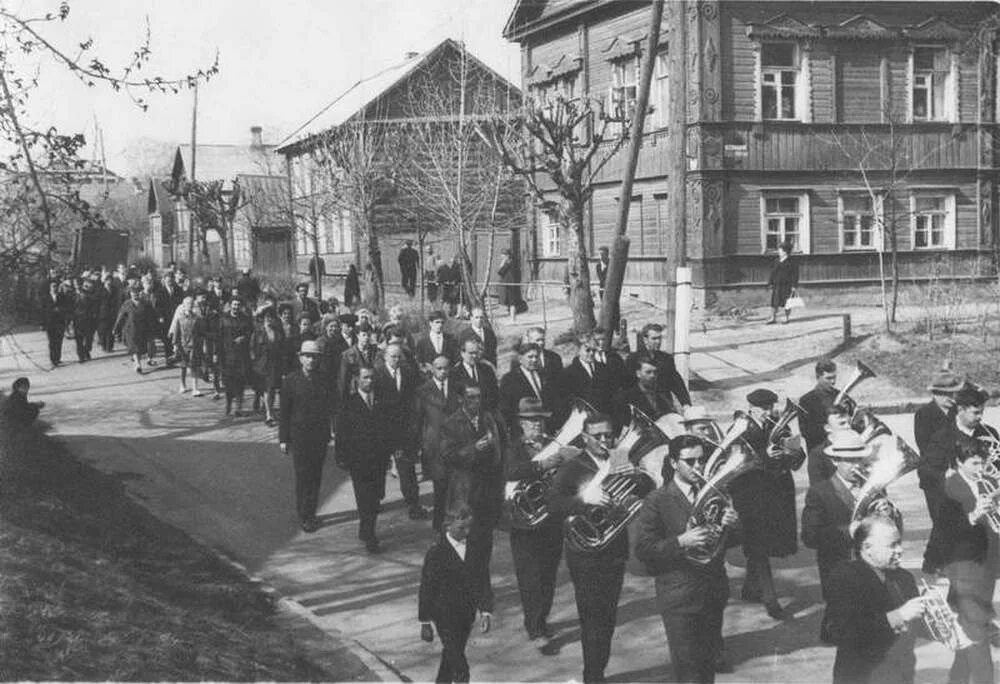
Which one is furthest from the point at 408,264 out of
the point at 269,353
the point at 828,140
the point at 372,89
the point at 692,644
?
the point at 692,644

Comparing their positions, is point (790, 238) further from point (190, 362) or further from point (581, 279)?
point (190, 362)

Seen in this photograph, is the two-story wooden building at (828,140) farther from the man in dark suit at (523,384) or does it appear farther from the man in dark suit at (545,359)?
the man in dark suit at (523,384)

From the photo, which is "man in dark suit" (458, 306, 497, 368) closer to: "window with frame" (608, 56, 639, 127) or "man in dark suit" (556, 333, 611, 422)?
"man in dark suit" (556, 333, 611, 422)

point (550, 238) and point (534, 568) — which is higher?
point (550, 238)

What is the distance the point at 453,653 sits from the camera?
6.34 meters

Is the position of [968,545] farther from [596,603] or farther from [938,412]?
[596,603]

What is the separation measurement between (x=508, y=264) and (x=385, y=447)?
1645 cm

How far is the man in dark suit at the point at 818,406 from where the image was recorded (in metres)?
8.77

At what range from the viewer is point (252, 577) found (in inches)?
362

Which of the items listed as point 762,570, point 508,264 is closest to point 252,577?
point 762,570

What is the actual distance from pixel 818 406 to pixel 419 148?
2207 centimetres

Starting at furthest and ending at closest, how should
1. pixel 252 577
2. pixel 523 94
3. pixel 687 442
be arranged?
pixel 523 94, pixel 252 577, pixel 687 442

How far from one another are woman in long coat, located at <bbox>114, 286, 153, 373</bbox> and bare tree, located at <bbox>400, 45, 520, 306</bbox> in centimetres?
776

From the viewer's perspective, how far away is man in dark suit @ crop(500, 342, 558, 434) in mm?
10883
